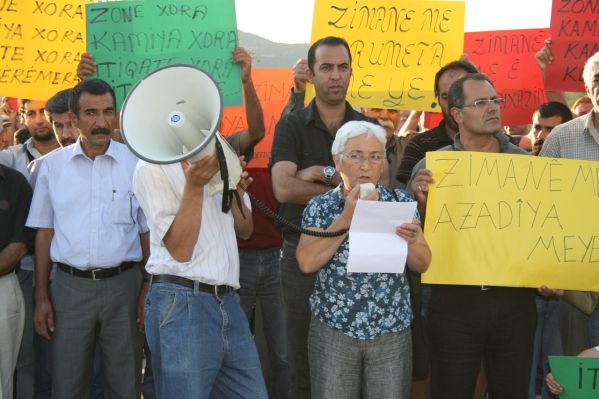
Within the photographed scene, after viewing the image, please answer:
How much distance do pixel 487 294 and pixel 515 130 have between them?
17.1 feet

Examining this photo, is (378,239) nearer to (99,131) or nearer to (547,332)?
(99,131)

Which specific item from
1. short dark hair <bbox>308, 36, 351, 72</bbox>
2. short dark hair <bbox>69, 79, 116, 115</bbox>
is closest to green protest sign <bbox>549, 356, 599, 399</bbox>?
short dark hair <bbox>308, 36, 351, 72</bbox>

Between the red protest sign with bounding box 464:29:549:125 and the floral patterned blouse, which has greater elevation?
the red protest sign with bounding box 464:29:549:125

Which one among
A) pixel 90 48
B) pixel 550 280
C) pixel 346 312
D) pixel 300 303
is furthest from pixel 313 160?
pixel 90 48

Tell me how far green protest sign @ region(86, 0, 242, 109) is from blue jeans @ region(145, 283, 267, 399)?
7.29ft

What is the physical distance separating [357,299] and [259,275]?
1.84 meters

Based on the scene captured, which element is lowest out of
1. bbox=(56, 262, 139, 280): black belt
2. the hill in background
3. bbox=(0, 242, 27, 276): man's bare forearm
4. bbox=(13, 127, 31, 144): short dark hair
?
bbox=(56, 262, 139, 280): black belt

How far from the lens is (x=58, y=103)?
221 inches

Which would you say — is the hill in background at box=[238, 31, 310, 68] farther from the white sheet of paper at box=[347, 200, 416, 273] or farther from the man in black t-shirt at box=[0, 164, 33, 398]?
the white sheet of paper at box=[347, 200, 416, 273]

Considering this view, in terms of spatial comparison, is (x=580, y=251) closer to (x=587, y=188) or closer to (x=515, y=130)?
(x=587, y=188)

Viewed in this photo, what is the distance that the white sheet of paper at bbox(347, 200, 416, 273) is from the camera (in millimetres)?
3752

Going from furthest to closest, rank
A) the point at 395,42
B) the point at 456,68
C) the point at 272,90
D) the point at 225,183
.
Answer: the point at 272,90 < the point at 395,42 < the point at 456,68 < the point at 225,183

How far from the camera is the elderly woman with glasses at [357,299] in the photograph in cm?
389

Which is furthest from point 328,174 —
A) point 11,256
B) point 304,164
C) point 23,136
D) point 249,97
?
point 23,136
